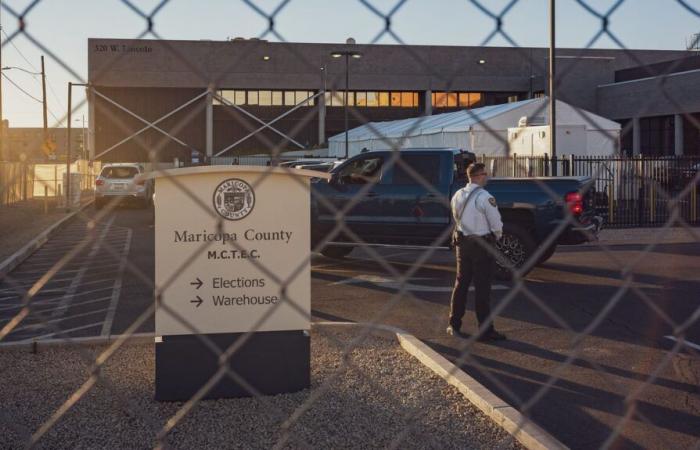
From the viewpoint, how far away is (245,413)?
18.2 ft

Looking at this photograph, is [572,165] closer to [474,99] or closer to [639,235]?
[639,235]

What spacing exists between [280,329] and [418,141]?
70.0 ft

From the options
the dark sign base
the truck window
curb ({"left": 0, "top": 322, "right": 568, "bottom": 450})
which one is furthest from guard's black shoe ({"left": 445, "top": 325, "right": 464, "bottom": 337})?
the truck window

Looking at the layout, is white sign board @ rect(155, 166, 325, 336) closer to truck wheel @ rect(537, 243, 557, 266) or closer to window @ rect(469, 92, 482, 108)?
truck wheel @ rect(537, 243, 557, 266)

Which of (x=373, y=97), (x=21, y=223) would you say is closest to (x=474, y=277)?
(x=21, y=223)

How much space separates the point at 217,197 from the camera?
5.35 meters

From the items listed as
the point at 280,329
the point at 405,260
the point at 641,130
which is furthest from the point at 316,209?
the point at 641,130

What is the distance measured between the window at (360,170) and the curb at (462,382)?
4692 millimetres

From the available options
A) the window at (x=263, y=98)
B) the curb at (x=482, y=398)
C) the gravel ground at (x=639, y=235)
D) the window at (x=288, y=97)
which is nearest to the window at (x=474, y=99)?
the window at (x=288, y=97)

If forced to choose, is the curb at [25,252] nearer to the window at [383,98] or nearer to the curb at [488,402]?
the curb at [488,402]

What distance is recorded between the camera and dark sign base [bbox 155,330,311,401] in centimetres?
586

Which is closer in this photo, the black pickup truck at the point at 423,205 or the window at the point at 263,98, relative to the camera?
the black pickup truck at the point at 423,205

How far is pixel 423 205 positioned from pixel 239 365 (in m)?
7.88

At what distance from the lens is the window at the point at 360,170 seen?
1304cm
